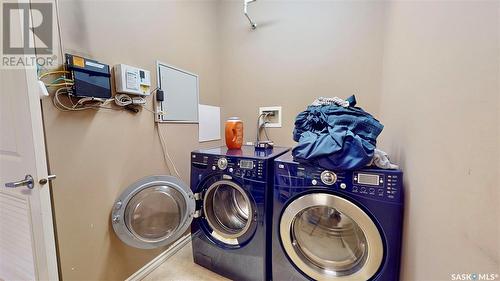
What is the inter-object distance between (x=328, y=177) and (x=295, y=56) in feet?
4.36

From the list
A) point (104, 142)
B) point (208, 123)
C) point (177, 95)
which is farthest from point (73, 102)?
point (208, 123)

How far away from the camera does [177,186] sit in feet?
4.32

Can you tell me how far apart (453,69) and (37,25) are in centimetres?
169

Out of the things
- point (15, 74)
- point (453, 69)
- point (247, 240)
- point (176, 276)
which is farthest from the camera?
point (176, 276)

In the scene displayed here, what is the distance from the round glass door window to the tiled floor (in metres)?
0.34

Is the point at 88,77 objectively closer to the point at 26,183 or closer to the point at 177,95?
the point at 26,183

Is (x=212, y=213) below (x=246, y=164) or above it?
below

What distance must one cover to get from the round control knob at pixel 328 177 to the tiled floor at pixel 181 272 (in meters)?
1.09

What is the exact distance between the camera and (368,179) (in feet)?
3.08

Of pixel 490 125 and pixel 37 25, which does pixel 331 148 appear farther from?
pixel 37 25

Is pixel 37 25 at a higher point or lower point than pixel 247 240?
higher

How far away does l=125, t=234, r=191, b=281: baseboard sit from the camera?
1.42m

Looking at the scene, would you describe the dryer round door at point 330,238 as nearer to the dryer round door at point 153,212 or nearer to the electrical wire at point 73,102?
the dryer round door at point 153,212

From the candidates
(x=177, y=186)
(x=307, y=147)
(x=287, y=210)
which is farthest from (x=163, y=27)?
(x=287, y=210)
